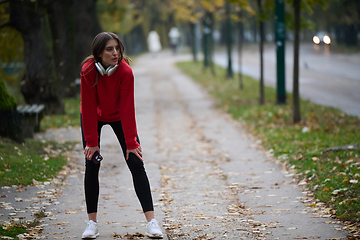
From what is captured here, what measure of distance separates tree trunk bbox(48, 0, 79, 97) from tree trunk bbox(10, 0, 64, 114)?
87.0 inches

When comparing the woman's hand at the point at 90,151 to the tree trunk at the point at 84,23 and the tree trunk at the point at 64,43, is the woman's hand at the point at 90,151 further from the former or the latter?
the tree trunk at the point at 84,23

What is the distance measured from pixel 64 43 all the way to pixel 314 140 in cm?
1075

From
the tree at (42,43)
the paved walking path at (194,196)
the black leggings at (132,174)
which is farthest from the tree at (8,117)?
the tree at (42,43)

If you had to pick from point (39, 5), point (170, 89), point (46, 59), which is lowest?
point (170, 89)

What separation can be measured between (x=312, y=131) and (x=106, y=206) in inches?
225

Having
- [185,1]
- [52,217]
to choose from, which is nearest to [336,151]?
[52,217]

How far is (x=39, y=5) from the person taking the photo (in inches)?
468

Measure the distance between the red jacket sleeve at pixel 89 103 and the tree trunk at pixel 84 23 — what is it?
1424cm

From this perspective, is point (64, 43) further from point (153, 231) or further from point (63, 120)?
point (153, 231)

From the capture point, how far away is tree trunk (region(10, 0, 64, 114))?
11.6 metres

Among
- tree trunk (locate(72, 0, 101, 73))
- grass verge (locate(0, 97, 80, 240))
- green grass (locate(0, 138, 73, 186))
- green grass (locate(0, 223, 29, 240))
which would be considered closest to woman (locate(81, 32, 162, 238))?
green grass (locate(0, 223, 29, 240))

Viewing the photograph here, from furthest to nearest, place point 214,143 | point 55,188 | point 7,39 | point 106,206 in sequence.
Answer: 1. point 7,39
2. point 214,143
3. point 55,188
4. point 106,206

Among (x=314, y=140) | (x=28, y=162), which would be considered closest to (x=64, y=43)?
(x=28, y=162)

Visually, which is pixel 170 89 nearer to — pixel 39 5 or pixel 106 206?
pixel 39 5
